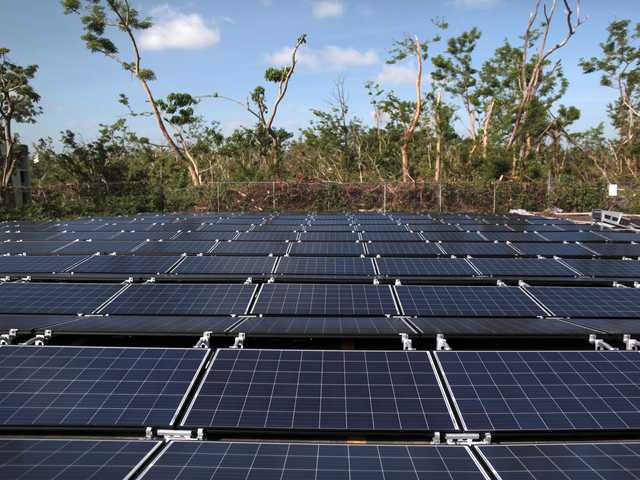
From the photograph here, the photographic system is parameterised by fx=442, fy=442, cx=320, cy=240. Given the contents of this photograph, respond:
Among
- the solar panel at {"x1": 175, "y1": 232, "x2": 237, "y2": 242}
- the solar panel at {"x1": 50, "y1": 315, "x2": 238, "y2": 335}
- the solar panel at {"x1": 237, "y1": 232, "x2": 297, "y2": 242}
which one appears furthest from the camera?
the solar panel at {"x1": 175, "y1": 232, "x2": 237, "y2": 242}

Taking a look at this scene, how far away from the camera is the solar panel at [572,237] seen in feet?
48.7

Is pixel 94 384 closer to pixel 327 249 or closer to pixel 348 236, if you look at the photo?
pixel 327 249

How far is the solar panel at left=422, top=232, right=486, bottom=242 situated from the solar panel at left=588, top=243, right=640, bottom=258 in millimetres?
3337

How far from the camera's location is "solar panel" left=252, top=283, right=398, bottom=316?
7578mm

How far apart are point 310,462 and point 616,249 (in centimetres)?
1346

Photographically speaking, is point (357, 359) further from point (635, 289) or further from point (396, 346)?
point (635, 289)

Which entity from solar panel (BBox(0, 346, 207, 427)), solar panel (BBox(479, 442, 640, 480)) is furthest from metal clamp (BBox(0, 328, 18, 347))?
solar panel (BBox(479, 442, 640, 480))

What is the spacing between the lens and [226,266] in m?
11.1

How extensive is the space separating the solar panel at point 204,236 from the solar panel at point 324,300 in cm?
689

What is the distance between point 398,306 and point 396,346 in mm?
1457

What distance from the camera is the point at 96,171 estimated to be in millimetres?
40062

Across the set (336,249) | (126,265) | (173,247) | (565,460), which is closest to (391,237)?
(336,249)

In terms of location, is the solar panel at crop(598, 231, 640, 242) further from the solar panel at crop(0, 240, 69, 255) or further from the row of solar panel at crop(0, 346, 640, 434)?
the solar panel at crop(0, 240, 69, 255)

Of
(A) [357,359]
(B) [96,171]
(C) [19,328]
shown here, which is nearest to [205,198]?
(B) [96,171]
